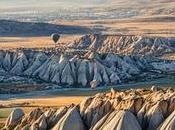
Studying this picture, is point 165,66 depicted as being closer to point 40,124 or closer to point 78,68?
point 78,68

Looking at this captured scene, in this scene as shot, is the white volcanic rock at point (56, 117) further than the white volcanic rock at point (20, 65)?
No

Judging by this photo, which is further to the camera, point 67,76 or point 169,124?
point 67,76

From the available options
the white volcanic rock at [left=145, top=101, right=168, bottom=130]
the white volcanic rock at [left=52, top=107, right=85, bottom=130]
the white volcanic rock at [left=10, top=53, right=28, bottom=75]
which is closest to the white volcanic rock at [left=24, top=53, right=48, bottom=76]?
the white volcanic rock at [left=10, top=53, right=28, bottom=75]

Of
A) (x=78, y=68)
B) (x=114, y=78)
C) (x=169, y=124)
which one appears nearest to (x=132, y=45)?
(x=114, y=78)

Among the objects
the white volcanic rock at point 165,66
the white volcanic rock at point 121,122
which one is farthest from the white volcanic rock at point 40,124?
the white volcanic rock at point 165,66

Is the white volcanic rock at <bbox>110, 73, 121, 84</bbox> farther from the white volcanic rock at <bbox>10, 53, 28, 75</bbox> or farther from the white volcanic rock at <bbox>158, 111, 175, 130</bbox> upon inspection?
the white volcanic rock at <bbox>158, 111, 175, 130</bbox>

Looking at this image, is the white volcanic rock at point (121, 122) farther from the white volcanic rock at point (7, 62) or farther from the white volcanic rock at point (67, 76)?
the white volcanic rock at point (7, 62)

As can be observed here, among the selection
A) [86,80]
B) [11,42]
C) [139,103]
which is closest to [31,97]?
[86,80]
